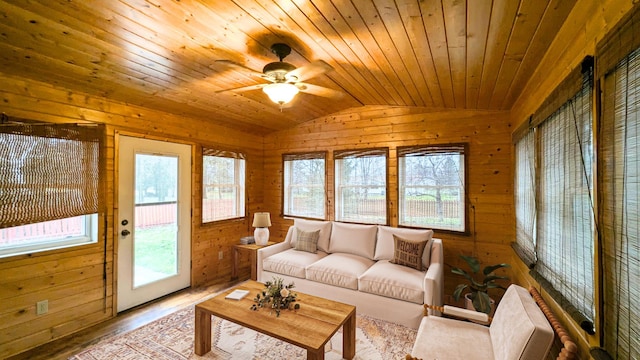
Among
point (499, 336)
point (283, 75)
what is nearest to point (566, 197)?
point (499, 336)

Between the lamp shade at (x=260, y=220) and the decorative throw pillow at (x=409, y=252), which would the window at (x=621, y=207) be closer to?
the decorative throw pillow at (x=409, y=252)

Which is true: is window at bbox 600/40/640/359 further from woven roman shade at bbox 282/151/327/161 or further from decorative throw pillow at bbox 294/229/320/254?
woven roman shade at bbox 282/151/327/161

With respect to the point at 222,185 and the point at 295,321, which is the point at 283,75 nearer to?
the point at 295,321

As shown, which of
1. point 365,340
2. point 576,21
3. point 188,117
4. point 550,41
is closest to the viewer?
point 576,21

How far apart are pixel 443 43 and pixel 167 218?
148 inches

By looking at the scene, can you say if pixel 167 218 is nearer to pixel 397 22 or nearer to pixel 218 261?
pixel 218 261

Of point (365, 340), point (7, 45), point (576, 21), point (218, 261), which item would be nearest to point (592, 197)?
point (576, 21)

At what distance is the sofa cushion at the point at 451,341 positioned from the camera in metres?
1.73

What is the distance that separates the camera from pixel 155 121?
353 cm

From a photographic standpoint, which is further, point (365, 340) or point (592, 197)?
point (365, 340)

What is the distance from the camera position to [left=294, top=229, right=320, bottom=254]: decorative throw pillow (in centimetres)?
392

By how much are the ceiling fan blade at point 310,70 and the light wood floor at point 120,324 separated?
3.04 metres

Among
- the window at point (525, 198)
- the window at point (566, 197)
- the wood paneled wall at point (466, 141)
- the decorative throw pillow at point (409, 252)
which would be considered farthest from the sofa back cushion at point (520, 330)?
the wood paneled wall at point (466, 141)

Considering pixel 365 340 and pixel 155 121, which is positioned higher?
pixel 155 121
